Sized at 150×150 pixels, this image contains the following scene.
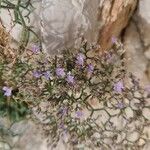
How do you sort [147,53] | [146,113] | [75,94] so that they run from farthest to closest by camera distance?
[147,53] → [146,113] → [75,94]

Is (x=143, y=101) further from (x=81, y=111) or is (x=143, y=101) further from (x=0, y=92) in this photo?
(x=0, y=92)

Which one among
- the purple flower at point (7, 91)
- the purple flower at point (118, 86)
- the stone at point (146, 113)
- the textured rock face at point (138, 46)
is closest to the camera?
the purple flower at point (7, 91)

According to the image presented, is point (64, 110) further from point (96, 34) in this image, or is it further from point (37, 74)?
point (96, 34)

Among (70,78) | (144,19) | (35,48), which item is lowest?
(70,78)

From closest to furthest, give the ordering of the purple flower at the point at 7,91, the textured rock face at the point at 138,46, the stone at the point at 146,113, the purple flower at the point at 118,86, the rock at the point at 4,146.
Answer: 1. the purple flower at the point at 7,91
2. the purple flower at the point at 118,86
3. the rock at the point at 4,146
4. the stone at the point at 146,113
5. the textured rock face at the point at 138,46

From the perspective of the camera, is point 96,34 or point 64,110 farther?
point 96,34

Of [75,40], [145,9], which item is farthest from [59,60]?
[145,9]

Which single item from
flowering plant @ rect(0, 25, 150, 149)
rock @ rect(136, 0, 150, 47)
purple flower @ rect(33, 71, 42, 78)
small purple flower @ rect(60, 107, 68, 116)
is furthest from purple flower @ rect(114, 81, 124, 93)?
rock @ rect(136, 0, 150, 47)

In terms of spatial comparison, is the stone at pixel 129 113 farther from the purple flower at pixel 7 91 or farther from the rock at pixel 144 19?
the purple flower at pixel 7 91

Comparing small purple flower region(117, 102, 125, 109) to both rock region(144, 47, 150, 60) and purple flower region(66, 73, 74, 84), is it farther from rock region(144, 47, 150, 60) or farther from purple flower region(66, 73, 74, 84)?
rock region(144, 47, 150, 60)

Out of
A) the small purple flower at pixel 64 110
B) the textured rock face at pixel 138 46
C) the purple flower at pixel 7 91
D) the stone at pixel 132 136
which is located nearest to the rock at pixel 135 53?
the textured rock face at pixel 138 46

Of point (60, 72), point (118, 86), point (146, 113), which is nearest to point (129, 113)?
point (146, 113)

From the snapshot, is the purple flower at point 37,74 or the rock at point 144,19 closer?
the purple flower at point 37,74
